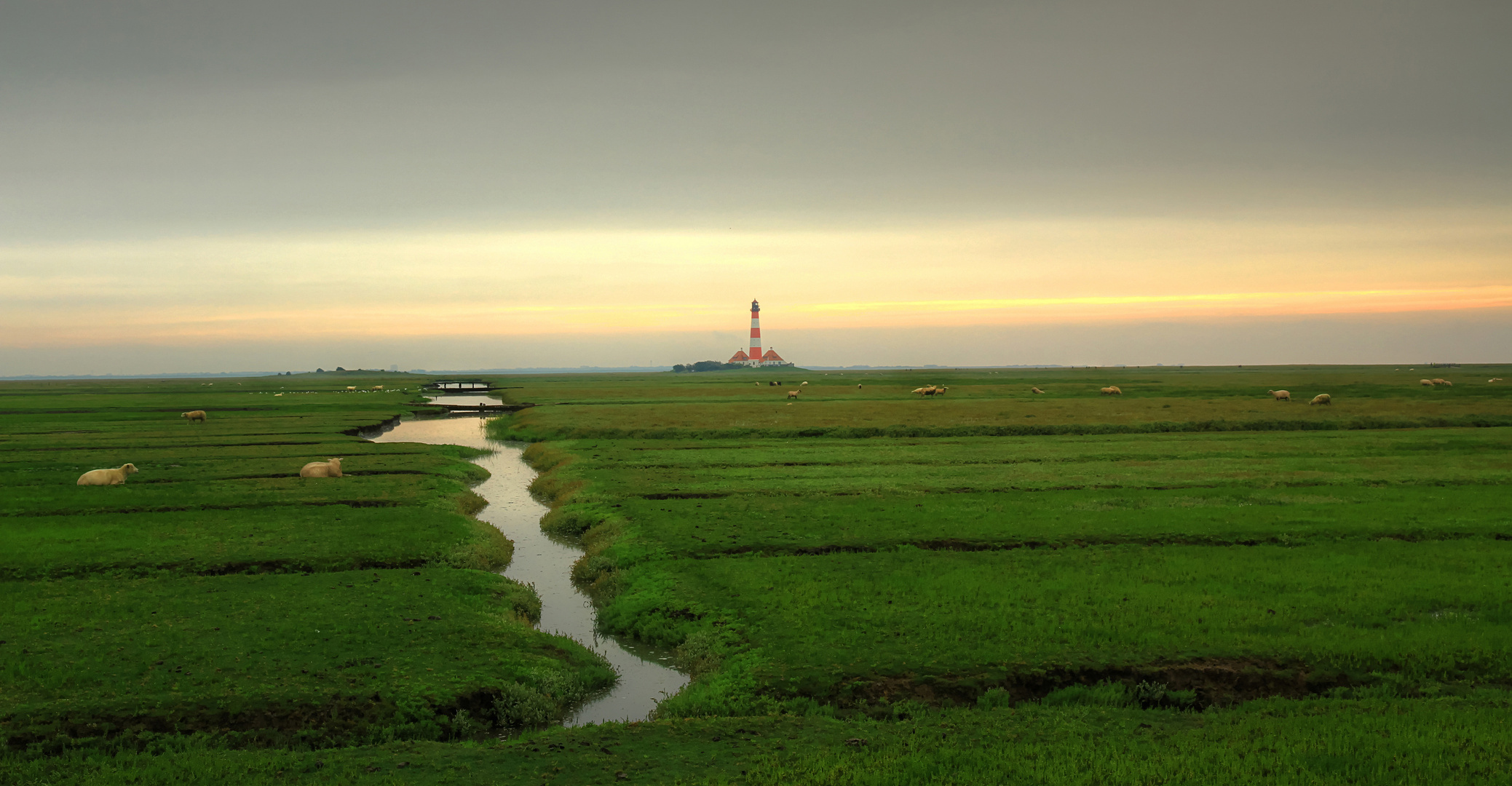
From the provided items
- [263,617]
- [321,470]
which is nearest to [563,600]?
[263,617]

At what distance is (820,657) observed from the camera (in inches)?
544

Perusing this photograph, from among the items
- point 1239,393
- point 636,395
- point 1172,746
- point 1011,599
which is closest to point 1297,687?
point 1172,746

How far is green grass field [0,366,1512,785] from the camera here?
34.1ft

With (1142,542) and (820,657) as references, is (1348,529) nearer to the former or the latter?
(1142,542)

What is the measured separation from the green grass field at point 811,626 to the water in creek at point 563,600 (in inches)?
20.3

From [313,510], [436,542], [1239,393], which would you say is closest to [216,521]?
[313,510]

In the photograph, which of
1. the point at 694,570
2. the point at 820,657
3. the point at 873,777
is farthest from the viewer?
the point at 694,570

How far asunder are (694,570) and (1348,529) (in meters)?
18.0

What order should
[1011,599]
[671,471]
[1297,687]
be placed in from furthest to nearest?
[671,471] < [1011,599] < [1297,687]

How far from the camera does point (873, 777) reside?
973 centimetres

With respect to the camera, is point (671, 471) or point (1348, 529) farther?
point (671, 471)

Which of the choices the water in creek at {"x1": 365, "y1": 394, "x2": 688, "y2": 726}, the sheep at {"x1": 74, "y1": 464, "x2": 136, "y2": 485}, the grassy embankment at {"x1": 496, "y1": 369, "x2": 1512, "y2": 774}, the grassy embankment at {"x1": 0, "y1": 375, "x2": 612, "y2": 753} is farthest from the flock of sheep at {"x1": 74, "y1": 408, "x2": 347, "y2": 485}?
the grassy embankment at {"x1": 496, "y1": 369, "x2": 1512, "y2": 774}

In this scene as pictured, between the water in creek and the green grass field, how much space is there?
1.69ft

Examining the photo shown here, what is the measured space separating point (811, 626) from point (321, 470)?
2802cm
